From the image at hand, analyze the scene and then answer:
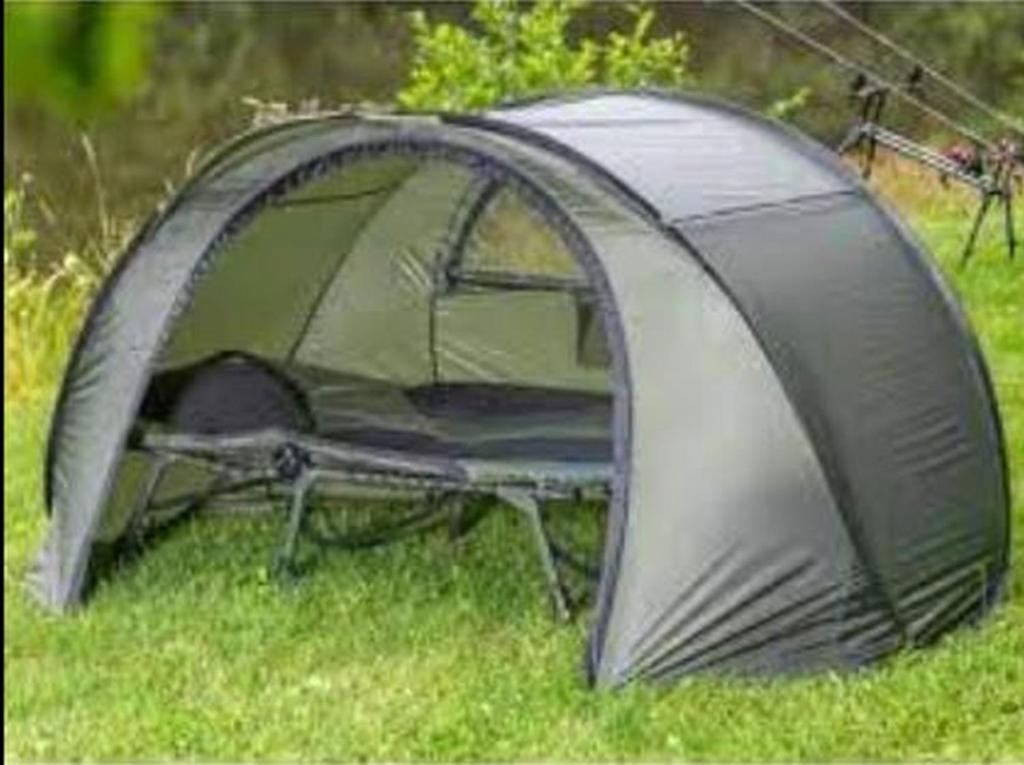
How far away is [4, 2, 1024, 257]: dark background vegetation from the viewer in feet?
47.9

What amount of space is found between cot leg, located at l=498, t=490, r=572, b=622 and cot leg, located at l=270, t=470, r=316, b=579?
628 millimetres

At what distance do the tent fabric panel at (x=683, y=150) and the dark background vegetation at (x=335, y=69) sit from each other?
7.34 metres

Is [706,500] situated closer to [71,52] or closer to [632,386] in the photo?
[632,386]

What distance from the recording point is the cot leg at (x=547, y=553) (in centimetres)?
474

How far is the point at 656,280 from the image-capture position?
4.42 meters

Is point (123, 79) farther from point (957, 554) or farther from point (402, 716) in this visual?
point (957, 554)

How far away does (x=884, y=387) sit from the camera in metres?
4.55

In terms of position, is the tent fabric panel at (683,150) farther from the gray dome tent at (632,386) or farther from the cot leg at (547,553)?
the cot leg at (547,553)

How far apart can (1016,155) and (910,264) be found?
468 cm

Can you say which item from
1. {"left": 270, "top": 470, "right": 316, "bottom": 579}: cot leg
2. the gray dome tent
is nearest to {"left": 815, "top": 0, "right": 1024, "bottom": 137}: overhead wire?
the gray dome tent

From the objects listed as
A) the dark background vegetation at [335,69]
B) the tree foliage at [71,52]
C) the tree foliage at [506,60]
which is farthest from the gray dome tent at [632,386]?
the dark background vegetation at [335,69]

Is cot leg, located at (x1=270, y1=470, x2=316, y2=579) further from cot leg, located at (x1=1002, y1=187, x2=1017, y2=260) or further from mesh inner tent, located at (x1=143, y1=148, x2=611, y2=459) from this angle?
cot leg, located at (x1=1002, y1=187, x2=1017, y2=260)

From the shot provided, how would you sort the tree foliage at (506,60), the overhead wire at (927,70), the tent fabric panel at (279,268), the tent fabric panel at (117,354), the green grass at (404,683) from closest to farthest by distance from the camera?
the green grass at (404,683)
the tent fabric panel at (117,354)
the tent fabric panel at (279,268)
the overhead wire at (927,70)
the tree foliage at (506,60)

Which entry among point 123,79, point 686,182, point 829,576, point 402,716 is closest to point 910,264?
point 686,182
